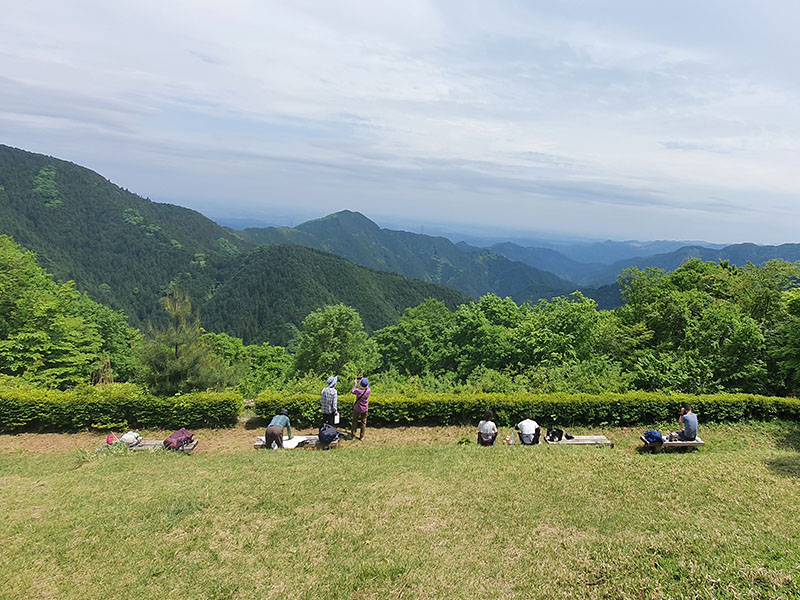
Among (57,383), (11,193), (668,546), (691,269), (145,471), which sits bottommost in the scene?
(57,383)

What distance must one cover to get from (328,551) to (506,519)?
3.15 meters

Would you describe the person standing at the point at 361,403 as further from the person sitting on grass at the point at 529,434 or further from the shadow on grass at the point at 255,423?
the person sitting on grass at the point at 529,434

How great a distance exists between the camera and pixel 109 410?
1401 cm

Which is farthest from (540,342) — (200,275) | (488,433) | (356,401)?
(200,275)

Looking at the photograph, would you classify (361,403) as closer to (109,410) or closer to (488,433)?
(488,433)

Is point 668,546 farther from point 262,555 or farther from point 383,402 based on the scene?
point 383,402

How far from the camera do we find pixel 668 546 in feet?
20.7

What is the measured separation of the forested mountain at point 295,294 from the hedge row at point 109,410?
107225 mm

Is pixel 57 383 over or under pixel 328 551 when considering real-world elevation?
under

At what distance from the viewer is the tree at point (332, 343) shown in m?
34.8

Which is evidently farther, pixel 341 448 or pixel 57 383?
pixel 57 383

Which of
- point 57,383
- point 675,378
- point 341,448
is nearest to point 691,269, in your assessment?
point 675,378

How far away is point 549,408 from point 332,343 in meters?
24.3

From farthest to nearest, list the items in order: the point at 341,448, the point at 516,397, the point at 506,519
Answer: the point at 516,397 < the point at 341,448 < the point at 506,519
